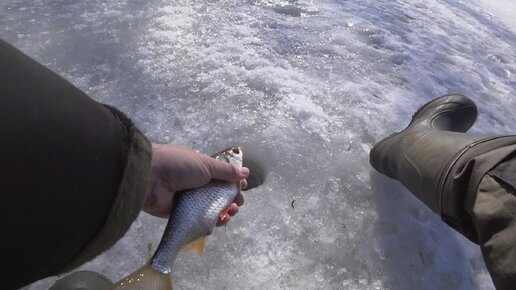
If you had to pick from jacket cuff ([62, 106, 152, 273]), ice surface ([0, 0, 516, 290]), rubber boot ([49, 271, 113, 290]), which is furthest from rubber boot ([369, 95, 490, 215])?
rubber boot ([49, 271, 113, 290])

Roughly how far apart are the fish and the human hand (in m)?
0.05

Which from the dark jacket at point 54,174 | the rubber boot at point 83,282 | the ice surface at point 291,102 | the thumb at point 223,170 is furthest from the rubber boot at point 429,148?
the rubber boot at point 83,282

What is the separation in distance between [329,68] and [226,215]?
2436mm

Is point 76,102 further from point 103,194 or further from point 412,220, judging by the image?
point 412,220

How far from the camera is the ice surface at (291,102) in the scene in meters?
2.32

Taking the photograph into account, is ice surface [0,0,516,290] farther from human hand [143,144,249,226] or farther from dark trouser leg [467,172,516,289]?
dark trouser leg [467,172,516,289]

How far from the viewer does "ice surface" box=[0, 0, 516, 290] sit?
232 cm

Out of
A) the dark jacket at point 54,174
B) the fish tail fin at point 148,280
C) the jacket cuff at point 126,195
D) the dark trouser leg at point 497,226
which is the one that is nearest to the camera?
the dark jacket at point 54,174

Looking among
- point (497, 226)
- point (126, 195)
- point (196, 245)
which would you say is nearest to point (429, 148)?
point (497, 226)

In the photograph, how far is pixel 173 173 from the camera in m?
1.76

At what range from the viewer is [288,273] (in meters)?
2.23

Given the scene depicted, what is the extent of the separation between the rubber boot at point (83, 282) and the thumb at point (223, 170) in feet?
2.54

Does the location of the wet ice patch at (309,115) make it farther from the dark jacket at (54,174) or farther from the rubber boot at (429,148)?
the dark jacket at (54,174)

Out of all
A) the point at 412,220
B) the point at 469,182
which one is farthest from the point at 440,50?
the point at 469,182
